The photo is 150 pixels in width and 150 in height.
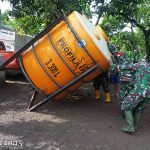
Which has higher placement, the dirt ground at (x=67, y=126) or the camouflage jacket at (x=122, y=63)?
the camouflage jacket at (x=122, y=63)

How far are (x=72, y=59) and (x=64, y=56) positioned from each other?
0.19m

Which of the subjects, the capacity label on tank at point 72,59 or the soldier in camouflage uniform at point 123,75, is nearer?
the soldier in camouflage uniform at point 123,75

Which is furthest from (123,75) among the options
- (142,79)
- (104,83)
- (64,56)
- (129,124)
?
(104,83)

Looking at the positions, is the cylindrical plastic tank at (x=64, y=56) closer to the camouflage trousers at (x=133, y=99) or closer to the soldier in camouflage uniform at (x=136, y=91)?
the soldier in camouflage uniform at (x=136, y=91)

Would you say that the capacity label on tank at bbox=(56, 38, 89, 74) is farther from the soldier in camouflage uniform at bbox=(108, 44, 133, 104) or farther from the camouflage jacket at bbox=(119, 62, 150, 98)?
the camouflage jacket at bbox=(119, 62, 150, 98)

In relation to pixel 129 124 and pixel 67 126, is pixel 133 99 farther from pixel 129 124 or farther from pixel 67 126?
pixel 67 126

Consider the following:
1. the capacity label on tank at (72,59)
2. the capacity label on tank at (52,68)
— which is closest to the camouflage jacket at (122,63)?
the capacity label on tank at (72,59)

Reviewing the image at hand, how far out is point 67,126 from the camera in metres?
6.49

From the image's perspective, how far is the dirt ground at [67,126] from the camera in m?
5.62

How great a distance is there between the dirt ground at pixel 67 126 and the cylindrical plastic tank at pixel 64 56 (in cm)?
58

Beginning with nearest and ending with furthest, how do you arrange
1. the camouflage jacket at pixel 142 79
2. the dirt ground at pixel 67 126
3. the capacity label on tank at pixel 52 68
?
the dirt ground at pixel 67 126 < the camouflage jacket at pixel 142 79 < the capacity label on tank at pixel 52 68

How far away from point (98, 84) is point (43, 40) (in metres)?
1.99

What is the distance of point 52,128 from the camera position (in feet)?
20.7

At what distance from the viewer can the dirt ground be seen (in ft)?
18.4
